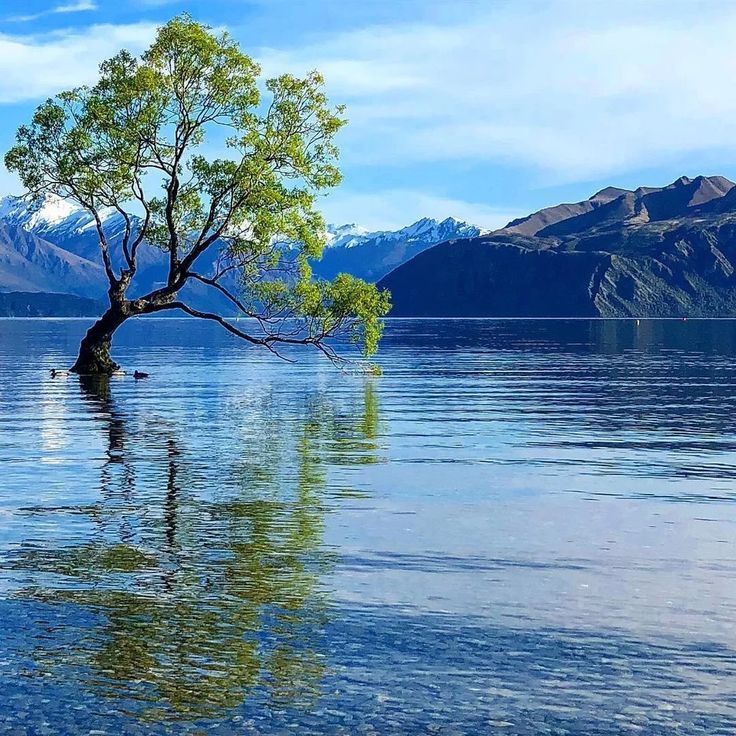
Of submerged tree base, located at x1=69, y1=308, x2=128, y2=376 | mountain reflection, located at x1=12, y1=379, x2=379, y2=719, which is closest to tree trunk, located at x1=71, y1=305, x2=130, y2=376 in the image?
submerged tree base, located at x1=69, y1=308, x2=128, y2=376

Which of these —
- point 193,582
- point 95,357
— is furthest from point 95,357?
point 193,582

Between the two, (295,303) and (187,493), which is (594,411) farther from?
(187,493)

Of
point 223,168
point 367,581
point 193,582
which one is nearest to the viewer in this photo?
point 193,582

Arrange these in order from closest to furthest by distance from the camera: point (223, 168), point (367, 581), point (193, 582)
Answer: point (193, 582) < point (367, 581) < point (223, 168)

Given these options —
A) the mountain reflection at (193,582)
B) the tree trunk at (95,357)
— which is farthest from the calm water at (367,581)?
the tree trunk at (95,357)

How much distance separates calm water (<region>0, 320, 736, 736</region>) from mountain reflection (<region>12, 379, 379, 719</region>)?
0.06 m

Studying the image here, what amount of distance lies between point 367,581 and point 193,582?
318 centimetres

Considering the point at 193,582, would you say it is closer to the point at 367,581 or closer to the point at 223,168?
the point at 367,581

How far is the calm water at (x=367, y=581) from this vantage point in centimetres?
1392

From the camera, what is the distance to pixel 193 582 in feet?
64.9

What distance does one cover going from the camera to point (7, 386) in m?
76.6

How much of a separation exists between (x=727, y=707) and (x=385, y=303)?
58375mm

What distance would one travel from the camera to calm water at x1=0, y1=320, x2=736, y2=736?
45.7 feet

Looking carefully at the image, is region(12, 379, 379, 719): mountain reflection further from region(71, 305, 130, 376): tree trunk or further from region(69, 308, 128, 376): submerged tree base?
region(69, 308, 128, 376): submerged tree base
